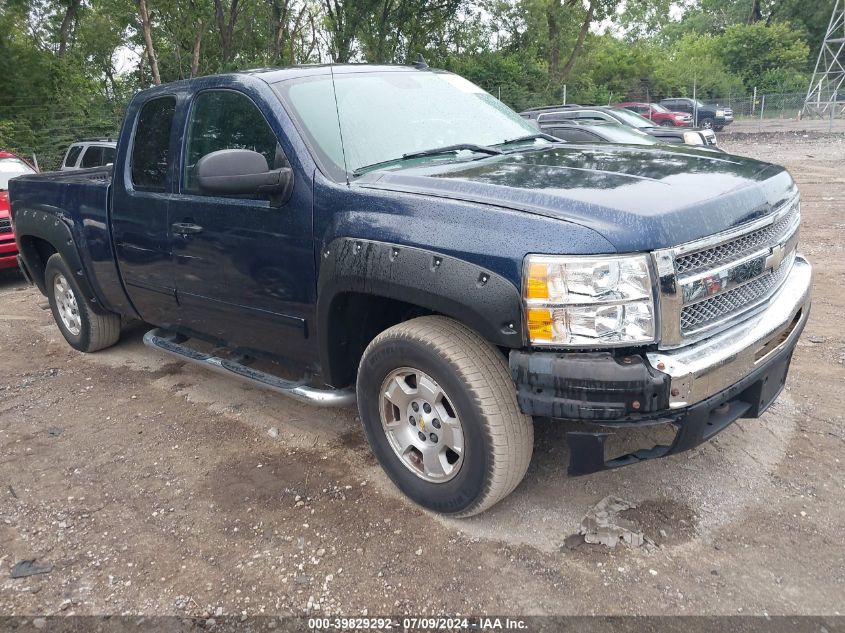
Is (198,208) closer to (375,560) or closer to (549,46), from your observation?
(375,560)

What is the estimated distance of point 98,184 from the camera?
4.60m

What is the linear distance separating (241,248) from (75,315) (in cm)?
281

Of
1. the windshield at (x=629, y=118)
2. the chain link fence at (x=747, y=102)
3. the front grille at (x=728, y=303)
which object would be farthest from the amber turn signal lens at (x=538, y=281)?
the chain link fence at (x=747, y=102)

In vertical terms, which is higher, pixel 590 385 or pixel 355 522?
pixel 590 385

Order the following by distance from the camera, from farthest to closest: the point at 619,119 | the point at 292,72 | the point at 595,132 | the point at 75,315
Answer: the point at 619,119, the point at 595,132, the point at 75,315, the point at 292,72

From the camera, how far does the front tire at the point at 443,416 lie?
2.71 metres

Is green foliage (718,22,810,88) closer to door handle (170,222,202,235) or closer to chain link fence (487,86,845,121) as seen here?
chain link fence (487,86,845,121)

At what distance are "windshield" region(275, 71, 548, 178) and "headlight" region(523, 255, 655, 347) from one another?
119 centimetres

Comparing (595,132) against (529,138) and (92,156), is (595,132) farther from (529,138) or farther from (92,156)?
(92,156)

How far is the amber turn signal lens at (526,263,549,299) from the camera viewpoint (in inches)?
96.0

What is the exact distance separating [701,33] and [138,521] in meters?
65.9

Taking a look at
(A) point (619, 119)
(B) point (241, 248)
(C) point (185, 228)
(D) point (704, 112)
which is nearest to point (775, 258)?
(B) point (241, 248)

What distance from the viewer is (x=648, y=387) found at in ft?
7.89

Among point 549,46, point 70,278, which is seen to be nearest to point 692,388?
point 70,278
